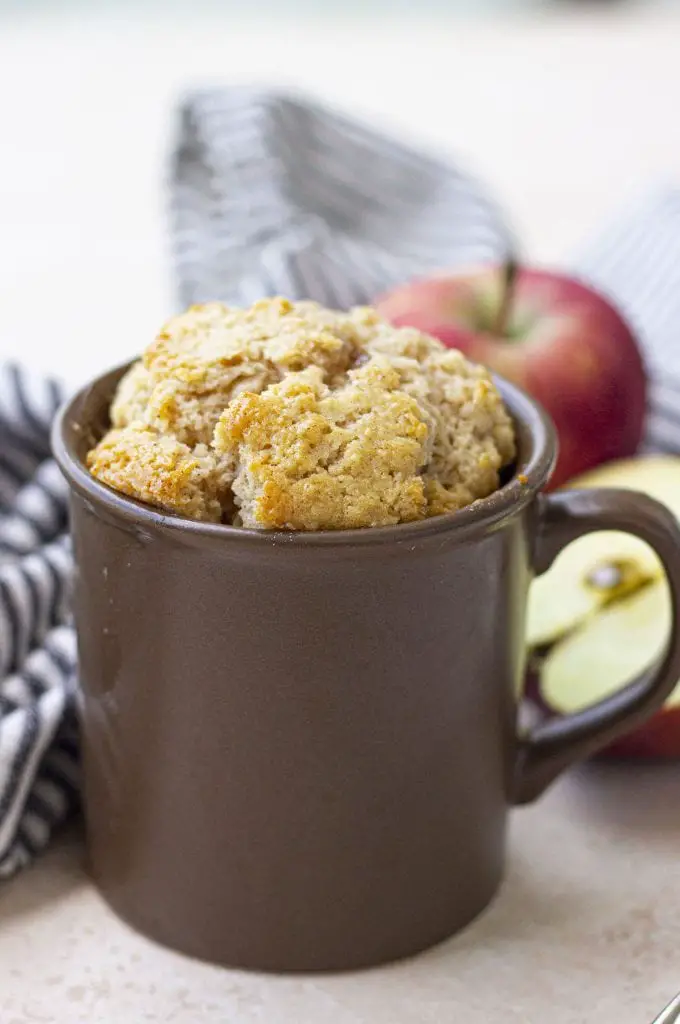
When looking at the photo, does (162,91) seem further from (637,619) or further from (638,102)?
(637,619)

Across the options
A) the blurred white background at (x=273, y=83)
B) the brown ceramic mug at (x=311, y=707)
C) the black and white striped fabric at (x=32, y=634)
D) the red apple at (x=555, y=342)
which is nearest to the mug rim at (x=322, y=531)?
the brown ceramic mug at (x=311, y=707)

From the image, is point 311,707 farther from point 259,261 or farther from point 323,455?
point 259,261

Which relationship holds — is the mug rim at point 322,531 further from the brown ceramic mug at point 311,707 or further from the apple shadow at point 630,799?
the apple shadow at point 630,799

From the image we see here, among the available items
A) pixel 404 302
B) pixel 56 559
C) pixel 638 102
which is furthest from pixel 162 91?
pixel 56 559

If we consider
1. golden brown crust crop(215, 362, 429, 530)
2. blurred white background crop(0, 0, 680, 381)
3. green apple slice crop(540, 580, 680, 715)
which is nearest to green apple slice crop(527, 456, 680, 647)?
green apple slice crop(540, 580, 680, 715)

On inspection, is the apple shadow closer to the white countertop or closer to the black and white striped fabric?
the white countertop

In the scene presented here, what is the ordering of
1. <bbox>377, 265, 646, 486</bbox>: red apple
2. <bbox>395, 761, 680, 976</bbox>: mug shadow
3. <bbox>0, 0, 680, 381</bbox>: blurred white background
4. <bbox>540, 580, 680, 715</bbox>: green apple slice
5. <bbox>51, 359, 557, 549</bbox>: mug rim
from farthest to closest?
<bbox>0, 0, 680, 381</bbox>: blurred white background
<bbox>377, 265, 646, 486</bbox>: red apple
<bbox>540, 580, 680, 715</bbox>: green apple slice
<bbox>395, 761, 680, 976</bbox>: mug shadow
<bbox>51, 359, 557, 549</bbox>: mug rim

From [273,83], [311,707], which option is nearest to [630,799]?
[311,707]

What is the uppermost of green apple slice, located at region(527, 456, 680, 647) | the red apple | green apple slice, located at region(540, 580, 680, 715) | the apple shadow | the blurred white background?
the red apple
